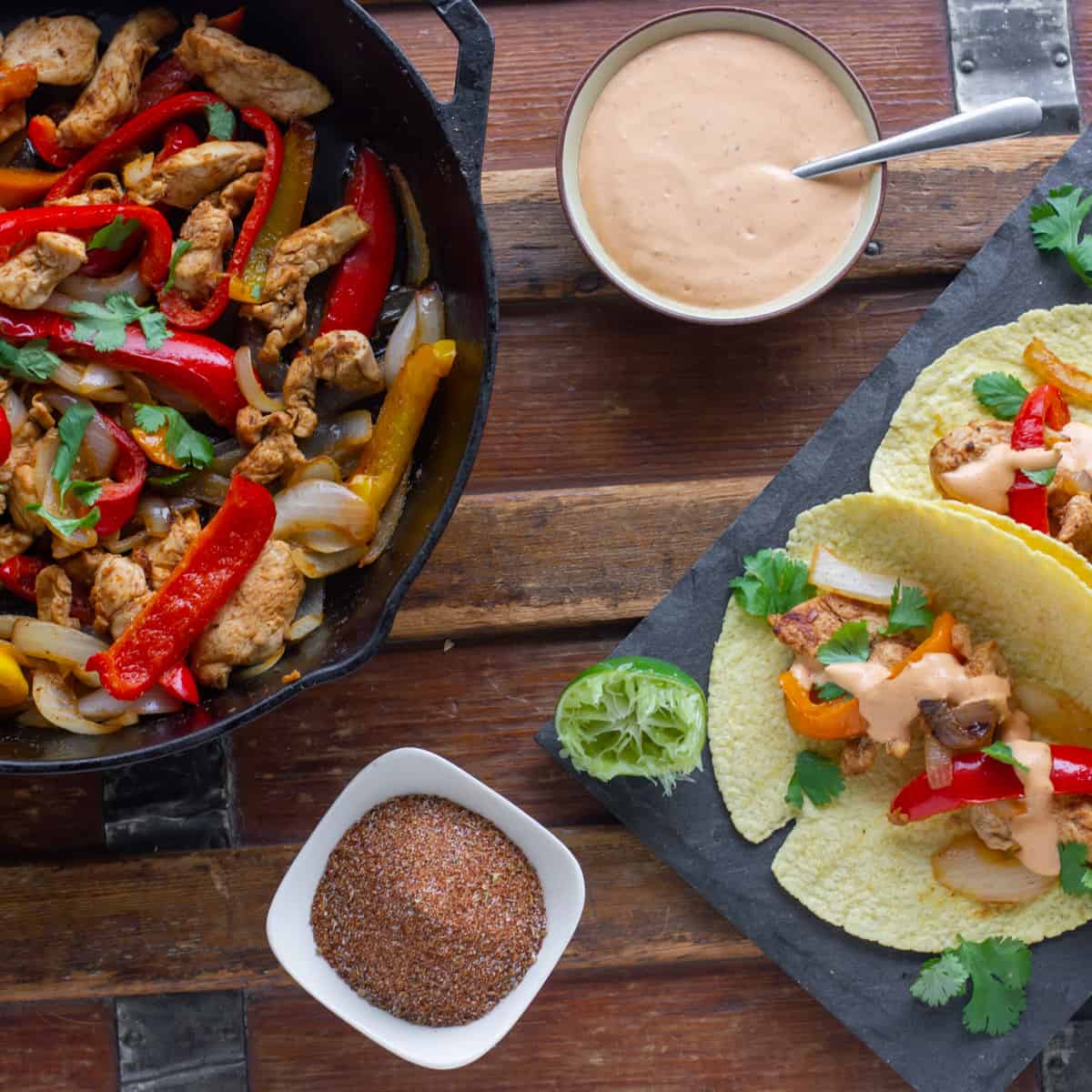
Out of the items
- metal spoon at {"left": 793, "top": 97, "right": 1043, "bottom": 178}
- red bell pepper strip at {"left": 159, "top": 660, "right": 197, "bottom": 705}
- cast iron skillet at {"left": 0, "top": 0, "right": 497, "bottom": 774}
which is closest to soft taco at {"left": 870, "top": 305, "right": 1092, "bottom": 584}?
metal spoon at {"left": 793, "top": 97, "right": 1043, "bottom": 178}

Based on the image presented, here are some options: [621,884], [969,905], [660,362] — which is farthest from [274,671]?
[969,905]

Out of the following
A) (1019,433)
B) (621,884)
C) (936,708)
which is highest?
(1019,433)

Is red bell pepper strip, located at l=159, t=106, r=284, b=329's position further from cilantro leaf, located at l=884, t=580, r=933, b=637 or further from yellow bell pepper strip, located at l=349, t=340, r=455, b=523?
cilantro leaf, located at l=884, t=580, r=933, b=637

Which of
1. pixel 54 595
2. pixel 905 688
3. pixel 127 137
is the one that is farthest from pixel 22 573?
pixel 905 688

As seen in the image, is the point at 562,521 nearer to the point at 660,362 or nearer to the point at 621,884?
the point at 660,362

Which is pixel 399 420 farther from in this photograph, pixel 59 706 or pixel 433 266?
pixel 59 706

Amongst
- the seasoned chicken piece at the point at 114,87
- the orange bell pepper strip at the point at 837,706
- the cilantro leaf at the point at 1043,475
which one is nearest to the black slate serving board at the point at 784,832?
the orange bell pepper strip at the point at 837,706
